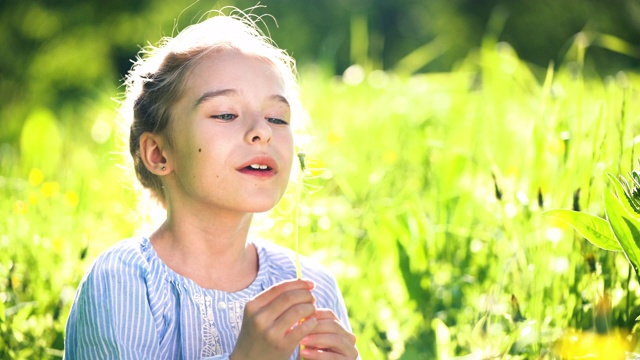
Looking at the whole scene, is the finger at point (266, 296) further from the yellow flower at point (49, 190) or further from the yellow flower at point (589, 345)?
the yellow flower at point (49, 190)

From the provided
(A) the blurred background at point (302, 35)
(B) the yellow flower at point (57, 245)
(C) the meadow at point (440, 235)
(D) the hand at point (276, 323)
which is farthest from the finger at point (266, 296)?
(A) the blurred background at point (302, 35)

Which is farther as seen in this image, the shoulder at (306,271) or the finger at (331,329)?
the shoulder at (306,271)

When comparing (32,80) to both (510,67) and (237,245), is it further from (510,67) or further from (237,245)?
(237,245)

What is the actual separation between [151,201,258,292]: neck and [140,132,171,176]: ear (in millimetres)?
104

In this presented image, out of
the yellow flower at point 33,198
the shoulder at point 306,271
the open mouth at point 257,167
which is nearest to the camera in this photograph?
the open mouth at point 257,167

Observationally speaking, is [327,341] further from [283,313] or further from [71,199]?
[71,199]

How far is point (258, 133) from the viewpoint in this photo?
1.90 meters

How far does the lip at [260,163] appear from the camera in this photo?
192 centimetres

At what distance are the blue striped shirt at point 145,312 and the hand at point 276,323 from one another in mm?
100

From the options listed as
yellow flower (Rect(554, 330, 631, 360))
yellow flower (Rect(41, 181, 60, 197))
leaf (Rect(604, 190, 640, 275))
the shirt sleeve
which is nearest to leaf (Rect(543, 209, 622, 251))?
leaf (Rect(604, 190, 640, 275))

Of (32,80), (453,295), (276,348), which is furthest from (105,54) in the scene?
(276,348)

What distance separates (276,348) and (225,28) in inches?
32.3

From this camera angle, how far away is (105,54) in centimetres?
739

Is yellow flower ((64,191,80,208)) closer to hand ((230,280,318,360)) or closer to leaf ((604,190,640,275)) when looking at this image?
hand ((230,280,318,360))
